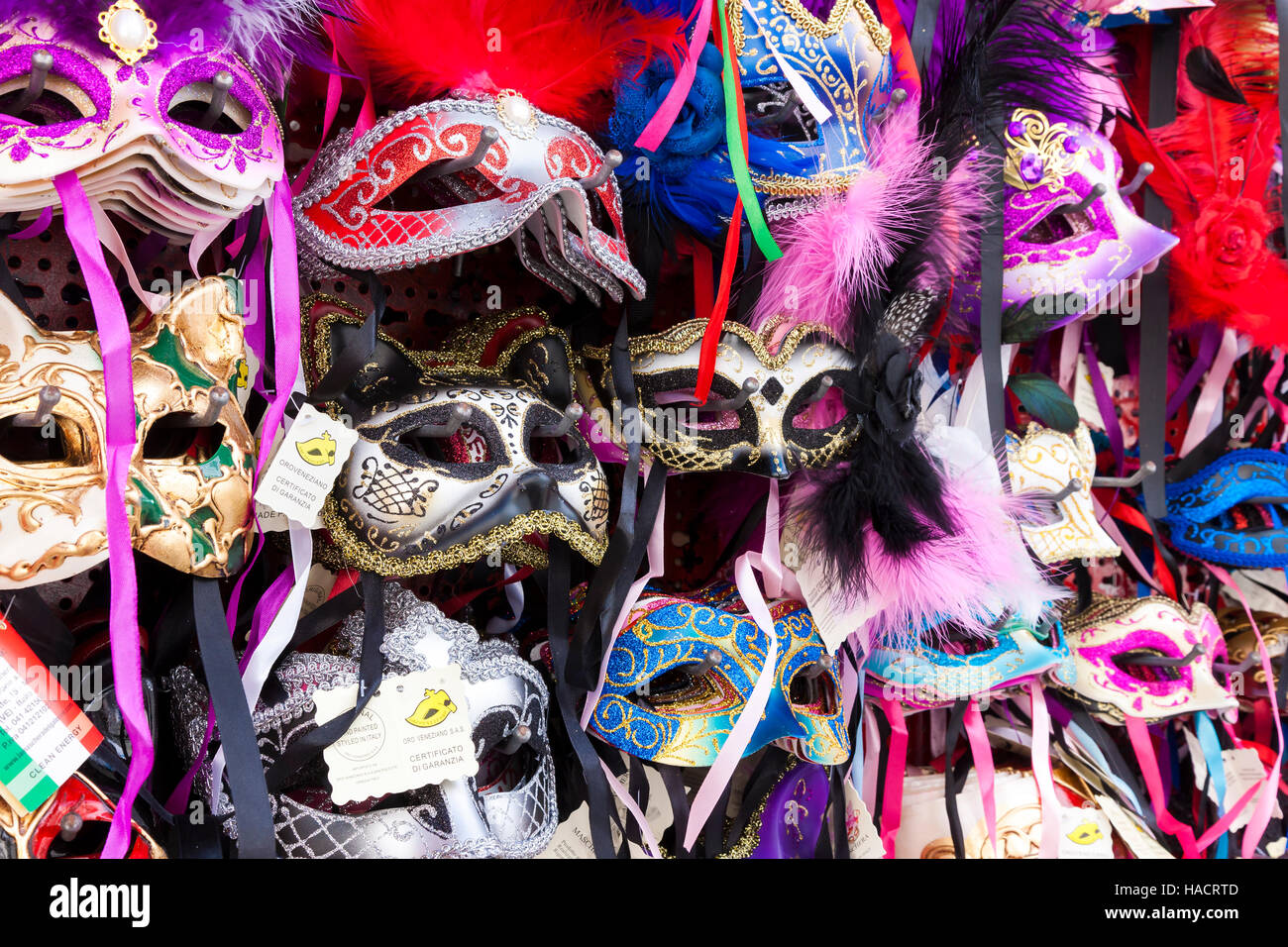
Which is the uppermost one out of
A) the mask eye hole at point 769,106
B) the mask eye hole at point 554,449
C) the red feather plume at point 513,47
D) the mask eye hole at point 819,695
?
the red feather plume at point 513,47

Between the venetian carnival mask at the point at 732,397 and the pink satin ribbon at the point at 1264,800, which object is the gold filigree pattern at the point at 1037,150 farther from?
the pink satin ribbon at the point at 1264,800

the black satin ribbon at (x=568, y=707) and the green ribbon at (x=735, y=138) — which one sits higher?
the green ribbon at (x=735, y=138)

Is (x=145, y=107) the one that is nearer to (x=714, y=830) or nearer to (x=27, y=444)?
(x=27, y=444)

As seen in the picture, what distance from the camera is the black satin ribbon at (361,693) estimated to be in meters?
0.84

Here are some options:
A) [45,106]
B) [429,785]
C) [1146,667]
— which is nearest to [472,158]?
[45,106]

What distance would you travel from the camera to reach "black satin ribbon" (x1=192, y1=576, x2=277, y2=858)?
2.50ft

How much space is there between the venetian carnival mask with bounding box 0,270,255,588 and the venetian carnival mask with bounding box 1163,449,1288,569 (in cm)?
141

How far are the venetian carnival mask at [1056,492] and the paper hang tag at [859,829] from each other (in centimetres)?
40

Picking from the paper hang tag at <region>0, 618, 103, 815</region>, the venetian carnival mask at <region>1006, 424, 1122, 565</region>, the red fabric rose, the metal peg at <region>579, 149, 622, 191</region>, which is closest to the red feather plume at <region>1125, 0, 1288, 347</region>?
the red fabric rose

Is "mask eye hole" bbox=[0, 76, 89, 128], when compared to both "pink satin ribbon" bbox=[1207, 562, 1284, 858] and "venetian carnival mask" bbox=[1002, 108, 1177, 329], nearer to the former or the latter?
"venetian carnival mask" bbox=[1002, 108, 1177, 329]

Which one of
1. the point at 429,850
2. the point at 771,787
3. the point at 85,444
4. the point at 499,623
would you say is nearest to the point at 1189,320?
the point at 771,787

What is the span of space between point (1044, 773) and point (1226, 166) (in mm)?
956

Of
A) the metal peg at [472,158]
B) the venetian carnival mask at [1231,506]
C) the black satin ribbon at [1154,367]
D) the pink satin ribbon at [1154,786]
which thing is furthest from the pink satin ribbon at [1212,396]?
the metal peg at [472,158]
